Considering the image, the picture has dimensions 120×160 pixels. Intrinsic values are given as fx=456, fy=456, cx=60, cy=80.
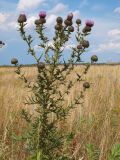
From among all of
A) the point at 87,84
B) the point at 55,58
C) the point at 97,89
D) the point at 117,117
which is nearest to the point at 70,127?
the point at 117,117

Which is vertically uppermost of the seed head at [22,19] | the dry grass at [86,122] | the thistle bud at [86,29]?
the seed head at [22,19]

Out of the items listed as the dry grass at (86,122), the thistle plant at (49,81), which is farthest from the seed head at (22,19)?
the dry grass at (86,122)

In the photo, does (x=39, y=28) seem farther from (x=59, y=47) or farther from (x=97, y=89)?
(x=97, y=89)

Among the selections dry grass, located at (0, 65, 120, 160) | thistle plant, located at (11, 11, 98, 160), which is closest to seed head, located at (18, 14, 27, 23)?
thistle plant, located at (11, 11, 98, 160)

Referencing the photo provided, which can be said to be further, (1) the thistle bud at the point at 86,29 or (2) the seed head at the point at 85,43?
(1) the thistle bud at the point at 86,29

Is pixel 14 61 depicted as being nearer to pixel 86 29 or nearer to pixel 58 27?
pixel 58 27

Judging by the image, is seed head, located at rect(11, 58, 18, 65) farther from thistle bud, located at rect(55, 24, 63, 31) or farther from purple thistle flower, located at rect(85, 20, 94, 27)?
purple thistle flower, located at rect(85, 20, 94, 27)

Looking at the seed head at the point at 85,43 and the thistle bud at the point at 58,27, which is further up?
the thistle bud at the point at 58,27

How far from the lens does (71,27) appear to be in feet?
12.2

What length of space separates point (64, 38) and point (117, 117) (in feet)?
7.79

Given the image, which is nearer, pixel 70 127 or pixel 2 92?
pixel 70 127

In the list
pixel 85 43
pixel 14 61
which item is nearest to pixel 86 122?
pixel 14 61

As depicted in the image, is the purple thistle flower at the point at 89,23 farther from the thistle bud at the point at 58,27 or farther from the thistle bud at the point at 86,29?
the thistle bud at the point at 58,27

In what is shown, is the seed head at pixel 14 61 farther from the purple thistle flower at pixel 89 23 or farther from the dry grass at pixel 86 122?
the purple thistle flower at pixel 89 23
